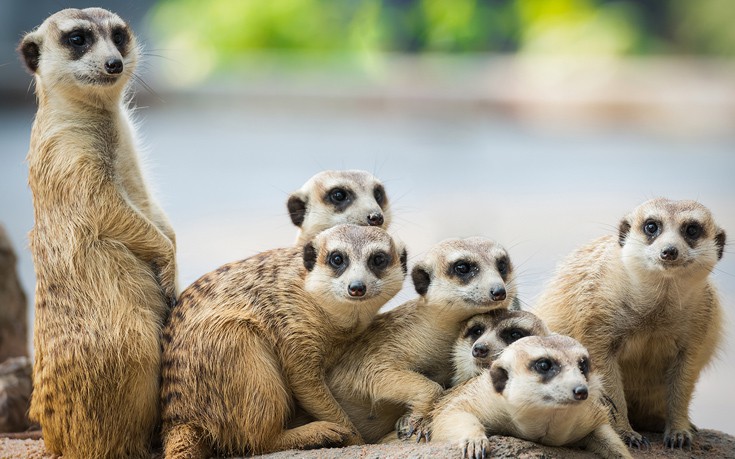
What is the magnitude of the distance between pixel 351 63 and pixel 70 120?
1100 centimetres

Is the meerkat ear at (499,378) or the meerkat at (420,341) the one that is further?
the meerkat at (420,341)

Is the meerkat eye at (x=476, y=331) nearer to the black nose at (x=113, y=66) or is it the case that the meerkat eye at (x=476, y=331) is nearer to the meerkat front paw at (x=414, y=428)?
the meerkat front paw at (x=414, y=428)

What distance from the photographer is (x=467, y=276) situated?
342 centimetres

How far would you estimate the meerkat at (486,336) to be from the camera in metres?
3.26

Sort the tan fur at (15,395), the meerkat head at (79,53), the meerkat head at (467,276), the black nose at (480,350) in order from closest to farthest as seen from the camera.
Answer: the black nose at (480,350)
the meerkat head at (467,276)
the meerkat head at (79,53)
the tan fur at (15,395)

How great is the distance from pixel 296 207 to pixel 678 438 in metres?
1.73

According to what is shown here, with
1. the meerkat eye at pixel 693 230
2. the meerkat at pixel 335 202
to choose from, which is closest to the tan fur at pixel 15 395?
the meerkat at pixel 335 202

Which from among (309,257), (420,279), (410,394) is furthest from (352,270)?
(410,394)

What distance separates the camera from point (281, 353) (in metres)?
3.37

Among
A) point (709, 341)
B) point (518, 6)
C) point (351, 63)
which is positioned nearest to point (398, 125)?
point (351, 63)

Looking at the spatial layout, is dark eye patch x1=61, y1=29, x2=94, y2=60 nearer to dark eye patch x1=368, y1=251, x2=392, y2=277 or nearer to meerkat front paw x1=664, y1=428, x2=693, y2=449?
dark eye patch x1=368, y1=251, x2=392, y2=277

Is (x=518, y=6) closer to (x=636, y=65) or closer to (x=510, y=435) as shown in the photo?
(x=636, y=65)

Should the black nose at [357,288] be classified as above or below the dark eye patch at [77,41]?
below

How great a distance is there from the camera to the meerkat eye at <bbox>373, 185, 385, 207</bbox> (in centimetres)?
407
